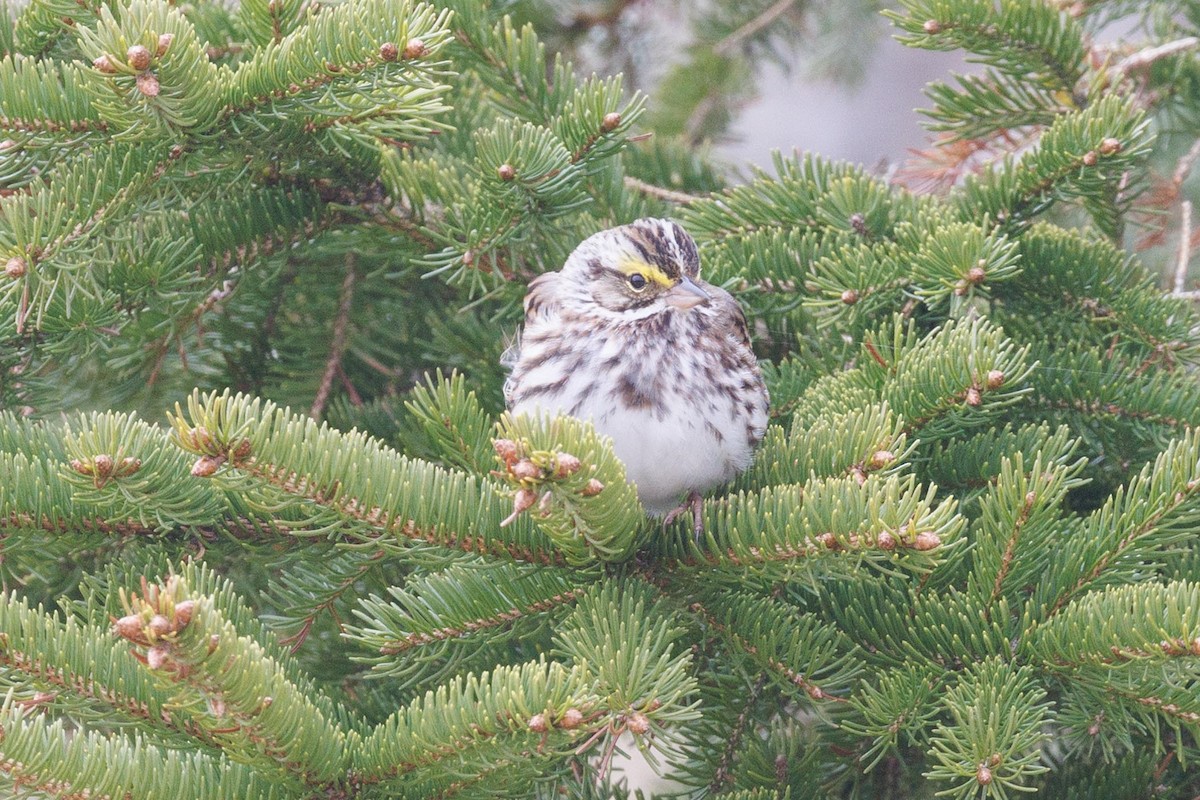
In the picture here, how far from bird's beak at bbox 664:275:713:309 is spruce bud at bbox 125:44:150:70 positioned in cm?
127

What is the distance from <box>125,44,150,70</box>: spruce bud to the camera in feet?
6.11

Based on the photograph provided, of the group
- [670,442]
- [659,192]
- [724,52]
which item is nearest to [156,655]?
[670,442]

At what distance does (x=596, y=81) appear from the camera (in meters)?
2.44

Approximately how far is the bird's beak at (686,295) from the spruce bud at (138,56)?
1.27 m

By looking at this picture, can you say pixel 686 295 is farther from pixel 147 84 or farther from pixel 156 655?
pixel 156 655

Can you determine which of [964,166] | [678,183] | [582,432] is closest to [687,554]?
[582,432]

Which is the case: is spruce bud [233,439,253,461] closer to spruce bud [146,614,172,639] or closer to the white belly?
spruce bud [146,614,172,639]

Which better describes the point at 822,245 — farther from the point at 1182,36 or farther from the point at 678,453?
the point at 1182,36

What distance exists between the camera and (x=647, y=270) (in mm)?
2854

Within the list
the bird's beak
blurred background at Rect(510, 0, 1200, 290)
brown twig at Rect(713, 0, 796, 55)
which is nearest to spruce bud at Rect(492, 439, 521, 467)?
the bird's beak

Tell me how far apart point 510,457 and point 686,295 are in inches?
48.8

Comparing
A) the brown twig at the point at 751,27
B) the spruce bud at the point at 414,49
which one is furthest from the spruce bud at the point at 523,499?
the brown twig at the point at 751,27

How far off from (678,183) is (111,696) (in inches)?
88.6

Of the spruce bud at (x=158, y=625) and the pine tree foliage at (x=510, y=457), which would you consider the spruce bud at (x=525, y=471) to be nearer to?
the pine tree foliage at (x=510, y=457)
